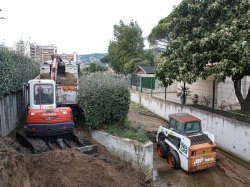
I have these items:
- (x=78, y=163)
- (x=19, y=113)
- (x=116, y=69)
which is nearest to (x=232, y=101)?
(x=78, y=163)

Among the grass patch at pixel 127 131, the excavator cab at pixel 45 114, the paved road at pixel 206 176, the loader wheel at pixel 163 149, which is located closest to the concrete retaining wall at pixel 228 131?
the paved road at pixel 206 176

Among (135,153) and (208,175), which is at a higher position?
(135,153)

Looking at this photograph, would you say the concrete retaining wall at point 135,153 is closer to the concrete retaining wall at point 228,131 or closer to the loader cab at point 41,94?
the loader cab at point 41,94

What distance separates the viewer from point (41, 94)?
11.6m

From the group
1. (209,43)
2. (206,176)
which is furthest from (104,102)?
(209,43)

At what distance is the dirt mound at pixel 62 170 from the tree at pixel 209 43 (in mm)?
6003

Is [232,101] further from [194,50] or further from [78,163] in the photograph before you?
[78,163]

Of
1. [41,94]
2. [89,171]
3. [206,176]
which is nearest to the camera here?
[89,171]

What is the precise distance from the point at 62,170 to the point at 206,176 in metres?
5.83

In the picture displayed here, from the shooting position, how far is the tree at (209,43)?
36.7 ft

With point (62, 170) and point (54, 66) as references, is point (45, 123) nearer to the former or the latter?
point (62, 170)

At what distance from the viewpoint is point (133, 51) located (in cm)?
3900

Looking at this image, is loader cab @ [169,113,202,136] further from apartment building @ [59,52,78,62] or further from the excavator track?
apartment building @ [59,52,78,62]

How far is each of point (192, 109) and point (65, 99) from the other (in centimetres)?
750
